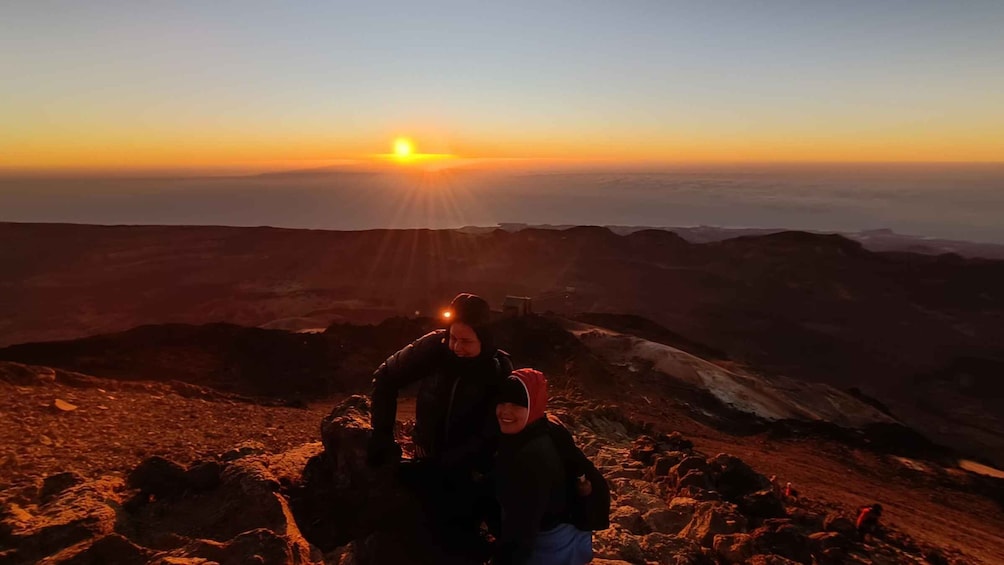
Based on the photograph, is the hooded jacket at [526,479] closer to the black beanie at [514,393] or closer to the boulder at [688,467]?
the black beanie at [514,393]

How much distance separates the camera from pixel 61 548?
2.87 metres

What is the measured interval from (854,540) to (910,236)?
325 ft

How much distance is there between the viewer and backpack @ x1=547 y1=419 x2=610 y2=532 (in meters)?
2.29

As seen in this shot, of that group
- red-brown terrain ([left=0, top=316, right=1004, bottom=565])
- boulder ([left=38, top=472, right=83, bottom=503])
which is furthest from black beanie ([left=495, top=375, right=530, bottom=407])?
boulder ([left=38, top=472, right=83, bottom=503])

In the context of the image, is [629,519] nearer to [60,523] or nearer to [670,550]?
[670,550]

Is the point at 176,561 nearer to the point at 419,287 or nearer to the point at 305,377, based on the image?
the point at 305,377

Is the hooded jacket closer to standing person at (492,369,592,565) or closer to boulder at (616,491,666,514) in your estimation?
standing person at (492,369,592,565)

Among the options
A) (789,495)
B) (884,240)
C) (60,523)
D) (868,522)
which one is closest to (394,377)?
(60,523)

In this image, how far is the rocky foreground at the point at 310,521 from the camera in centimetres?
280

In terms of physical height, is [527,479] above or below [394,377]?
below

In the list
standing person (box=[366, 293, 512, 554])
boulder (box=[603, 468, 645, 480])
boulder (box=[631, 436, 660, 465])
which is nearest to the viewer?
Answer: standing person (box=[366, 293, 512, 554])

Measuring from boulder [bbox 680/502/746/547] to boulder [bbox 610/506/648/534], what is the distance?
14.5 inches

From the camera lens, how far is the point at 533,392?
85.0 inches

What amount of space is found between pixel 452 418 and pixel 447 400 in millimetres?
94
